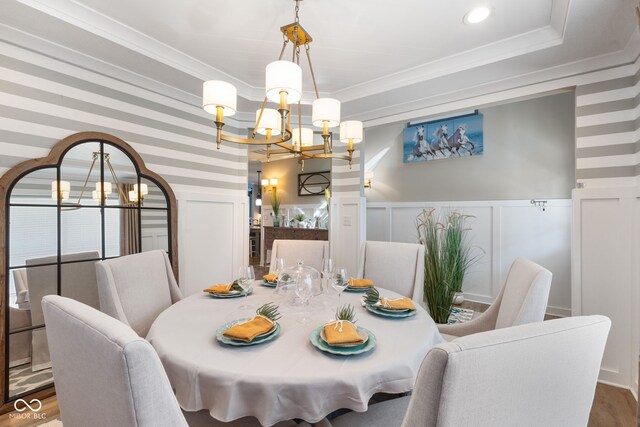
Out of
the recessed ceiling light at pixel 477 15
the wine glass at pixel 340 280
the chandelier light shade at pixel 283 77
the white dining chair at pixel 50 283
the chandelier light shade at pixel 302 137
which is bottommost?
Result: the white dining chair at pixel 50 283

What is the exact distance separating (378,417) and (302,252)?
1.61 metres

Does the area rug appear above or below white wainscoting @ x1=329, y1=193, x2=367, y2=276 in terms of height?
below

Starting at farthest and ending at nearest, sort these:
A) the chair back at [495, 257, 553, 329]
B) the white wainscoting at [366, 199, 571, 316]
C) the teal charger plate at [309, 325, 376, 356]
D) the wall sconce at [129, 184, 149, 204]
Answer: the white wainscoting at [366, 199, 571, 316] < the wall sconce at [129, 184, 149, 204] < the chair back at [495, 257, 553, 329] < the teal charger plate at [309, 325, 376, 356]

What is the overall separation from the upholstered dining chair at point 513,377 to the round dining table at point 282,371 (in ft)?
1.09

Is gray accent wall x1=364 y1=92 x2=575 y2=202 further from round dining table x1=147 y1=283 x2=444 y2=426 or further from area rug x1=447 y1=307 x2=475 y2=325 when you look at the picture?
round dining table x1=147 y1=283 x2=444 y2=426

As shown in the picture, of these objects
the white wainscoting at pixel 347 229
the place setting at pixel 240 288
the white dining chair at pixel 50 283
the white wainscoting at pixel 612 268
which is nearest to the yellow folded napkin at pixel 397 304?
the place setting at pixel 240 288

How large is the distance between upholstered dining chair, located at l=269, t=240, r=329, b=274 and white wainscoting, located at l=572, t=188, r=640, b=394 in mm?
1897

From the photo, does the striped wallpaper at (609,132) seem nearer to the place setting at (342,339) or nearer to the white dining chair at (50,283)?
the place setting at (342,339)

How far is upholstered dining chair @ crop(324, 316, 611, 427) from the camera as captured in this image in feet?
1.74

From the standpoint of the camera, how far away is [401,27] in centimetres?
198

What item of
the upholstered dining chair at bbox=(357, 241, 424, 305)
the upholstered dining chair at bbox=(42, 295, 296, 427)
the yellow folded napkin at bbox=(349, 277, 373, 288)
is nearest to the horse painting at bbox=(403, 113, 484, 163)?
the upholstered dining chair at bbox=(357, 241, 424, 305)

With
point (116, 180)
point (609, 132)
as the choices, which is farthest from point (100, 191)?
point (609, 132)

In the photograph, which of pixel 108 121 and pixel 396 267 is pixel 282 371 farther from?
pixel 108 121

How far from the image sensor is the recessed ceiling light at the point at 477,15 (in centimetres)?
180
